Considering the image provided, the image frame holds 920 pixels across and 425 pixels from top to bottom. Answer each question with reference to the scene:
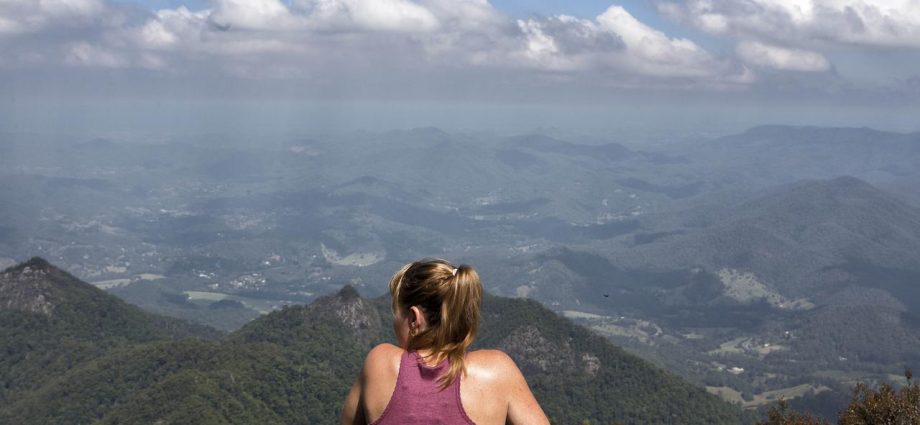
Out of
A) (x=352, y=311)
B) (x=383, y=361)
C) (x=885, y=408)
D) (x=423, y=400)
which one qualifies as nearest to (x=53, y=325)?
(x=352, y=311)

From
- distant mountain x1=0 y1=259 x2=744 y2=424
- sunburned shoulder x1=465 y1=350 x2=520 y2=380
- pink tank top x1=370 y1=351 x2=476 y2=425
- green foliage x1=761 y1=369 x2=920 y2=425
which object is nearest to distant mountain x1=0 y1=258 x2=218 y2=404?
distant mountain x1=0 y1=259 x2=744 y2=424

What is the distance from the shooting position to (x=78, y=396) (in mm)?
74562

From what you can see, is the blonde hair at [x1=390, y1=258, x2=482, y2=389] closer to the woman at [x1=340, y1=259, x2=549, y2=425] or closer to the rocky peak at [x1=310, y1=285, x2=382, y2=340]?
the woman at [x1=340, y1=259, x2=549, y2=425]

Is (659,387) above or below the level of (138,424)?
below

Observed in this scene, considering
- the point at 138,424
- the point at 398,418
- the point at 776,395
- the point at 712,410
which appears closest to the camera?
the point at 398,418

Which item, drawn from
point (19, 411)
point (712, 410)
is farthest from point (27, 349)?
point (712, 410)

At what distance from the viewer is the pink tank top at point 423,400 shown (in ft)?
19.8

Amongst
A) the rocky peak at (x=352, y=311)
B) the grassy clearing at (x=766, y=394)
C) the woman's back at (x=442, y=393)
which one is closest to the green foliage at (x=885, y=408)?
Answer: the woman's back at (x=442, y=393)

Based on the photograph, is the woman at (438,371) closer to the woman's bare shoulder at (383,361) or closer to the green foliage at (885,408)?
the woman's bare shoulder at (383,361)

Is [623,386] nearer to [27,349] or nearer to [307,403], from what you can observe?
[307,403]

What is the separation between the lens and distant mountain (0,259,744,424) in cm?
6838

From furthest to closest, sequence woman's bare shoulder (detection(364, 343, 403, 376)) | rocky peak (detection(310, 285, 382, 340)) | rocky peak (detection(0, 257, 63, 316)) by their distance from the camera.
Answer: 1. rocky peak (detection(0, 257, 63, 316))
2. rocky peak (detection(310, 285, 382, 340))
3. woman's bare shoulder (detection(364, 343, 403, 376))

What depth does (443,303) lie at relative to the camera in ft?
20.3

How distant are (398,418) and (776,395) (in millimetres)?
161697
